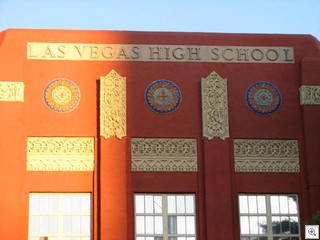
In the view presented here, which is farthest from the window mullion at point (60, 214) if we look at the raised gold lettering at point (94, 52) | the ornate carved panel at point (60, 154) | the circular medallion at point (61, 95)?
the raised gold lettering at point (94, 52)

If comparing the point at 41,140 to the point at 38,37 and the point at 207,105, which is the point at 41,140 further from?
the point at 207,105

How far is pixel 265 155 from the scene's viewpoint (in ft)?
76.1

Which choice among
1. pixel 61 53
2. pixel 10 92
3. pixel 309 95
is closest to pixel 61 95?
pixel 61 53

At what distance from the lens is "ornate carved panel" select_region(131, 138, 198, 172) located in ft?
74.5

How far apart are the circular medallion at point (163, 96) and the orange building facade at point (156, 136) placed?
3cm

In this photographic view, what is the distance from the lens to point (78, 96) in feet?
75.6

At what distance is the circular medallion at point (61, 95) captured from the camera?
903 inches

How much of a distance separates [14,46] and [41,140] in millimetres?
3019

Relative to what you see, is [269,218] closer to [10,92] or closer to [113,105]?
[113,105]

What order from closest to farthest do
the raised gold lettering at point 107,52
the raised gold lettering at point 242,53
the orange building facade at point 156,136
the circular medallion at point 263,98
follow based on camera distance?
the orange building facade at point 156,136
the raised gold lettering at point 107,52
the circular medallion at point 263,98
the raised gold lettering at point 242,53

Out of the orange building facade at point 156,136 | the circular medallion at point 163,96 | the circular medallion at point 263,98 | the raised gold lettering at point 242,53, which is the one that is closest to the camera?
the orange building facade at point 156,136

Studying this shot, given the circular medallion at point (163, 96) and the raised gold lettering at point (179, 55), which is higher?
the raised gold lettering at point (179, 55)

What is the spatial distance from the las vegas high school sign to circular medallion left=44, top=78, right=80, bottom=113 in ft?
2.67

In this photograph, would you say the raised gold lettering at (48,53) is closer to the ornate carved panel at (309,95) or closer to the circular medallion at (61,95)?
the circular medallion at (61,95)
